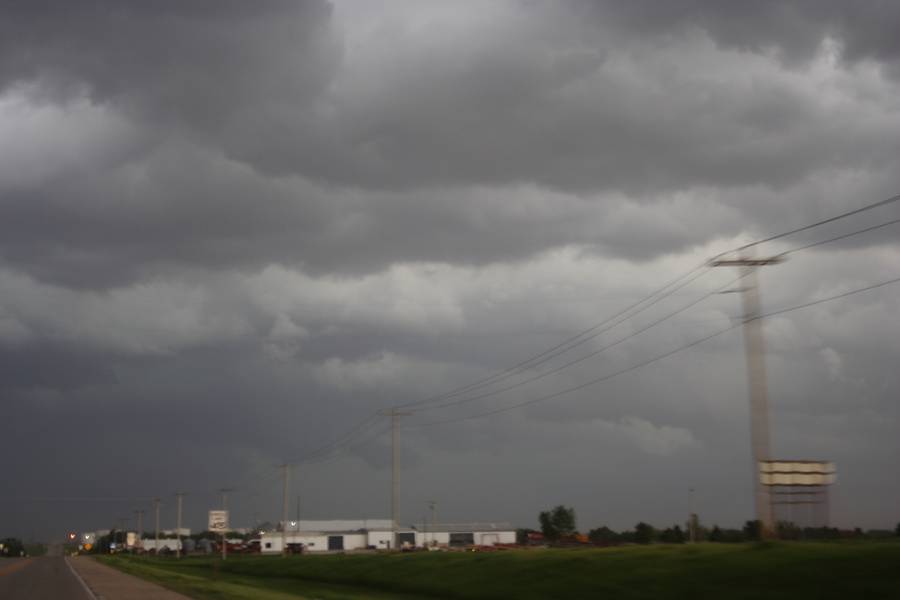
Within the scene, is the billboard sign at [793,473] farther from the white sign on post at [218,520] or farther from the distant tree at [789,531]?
the white sign on post at [218,520]

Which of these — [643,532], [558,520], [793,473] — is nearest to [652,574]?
[793,473]

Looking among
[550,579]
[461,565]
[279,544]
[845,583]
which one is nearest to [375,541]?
[279,544]

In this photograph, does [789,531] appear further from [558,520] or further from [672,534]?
[558,520]

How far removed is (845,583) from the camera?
94.7 feet

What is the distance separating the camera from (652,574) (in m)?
37.3

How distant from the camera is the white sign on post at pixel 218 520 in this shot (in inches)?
2178

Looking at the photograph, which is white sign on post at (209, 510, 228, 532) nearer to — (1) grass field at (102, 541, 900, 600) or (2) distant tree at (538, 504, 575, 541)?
(1) grass field at (102, 541, 900, 600)

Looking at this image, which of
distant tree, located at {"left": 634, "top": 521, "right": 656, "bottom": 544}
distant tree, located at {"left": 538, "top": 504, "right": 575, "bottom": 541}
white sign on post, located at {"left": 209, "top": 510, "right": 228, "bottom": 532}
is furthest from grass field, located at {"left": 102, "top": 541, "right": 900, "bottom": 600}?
distant tree, located at {"left": 538, "top": 504, "right": 575, "bottom": 541}

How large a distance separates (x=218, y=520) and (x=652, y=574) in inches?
1076

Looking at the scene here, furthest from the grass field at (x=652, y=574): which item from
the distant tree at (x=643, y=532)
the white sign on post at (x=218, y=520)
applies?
the distant tree at (x=643, y=532)

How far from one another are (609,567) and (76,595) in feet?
83.3

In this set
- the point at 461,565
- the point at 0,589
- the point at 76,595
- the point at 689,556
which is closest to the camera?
the point at 689,556

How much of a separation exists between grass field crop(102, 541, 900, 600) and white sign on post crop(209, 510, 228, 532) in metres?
3.24

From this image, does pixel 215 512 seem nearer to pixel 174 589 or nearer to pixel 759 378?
pixel 174 589
